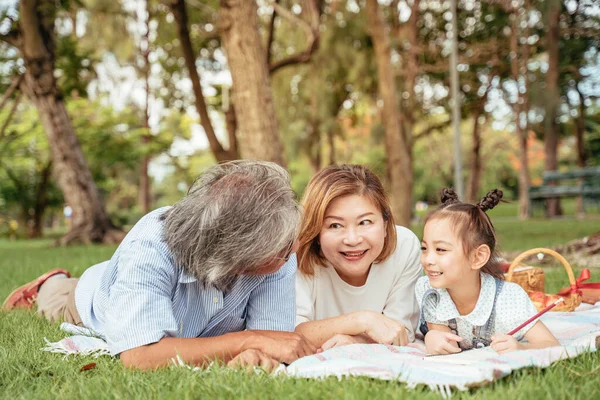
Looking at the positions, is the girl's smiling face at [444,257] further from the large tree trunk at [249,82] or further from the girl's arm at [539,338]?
the large tree trunk at [249,82]

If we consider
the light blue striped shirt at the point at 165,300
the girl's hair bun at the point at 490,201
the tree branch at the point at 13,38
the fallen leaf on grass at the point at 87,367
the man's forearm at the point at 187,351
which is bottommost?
the fallen leaf on grass at the point at 87,367

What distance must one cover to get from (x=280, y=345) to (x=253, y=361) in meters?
0.20

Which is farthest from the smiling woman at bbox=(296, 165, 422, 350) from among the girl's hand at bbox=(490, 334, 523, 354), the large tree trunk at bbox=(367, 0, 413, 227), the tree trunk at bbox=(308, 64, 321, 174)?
the tree trunk at bbox=(308, 64, 321, 174)

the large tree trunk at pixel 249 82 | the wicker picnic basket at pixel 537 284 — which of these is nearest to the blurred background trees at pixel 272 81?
the large tree trunk at pixel 249 82

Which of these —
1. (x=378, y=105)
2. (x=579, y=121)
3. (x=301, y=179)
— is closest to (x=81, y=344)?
(x=378, y=105)

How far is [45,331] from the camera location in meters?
3.59

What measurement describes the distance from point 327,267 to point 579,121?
2182cm

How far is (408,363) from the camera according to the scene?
265 centimetres

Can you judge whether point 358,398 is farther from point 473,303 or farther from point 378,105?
point 378,105

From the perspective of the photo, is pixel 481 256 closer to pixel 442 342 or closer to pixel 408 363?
pixel 442 342

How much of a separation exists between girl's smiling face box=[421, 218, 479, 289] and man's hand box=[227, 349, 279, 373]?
0.96m

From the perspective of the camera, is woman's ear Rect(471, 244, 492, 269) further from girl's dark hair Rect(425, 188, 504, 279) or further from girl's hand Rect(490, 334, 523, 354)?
girl's hand Rect(490, 334, 523, 354)

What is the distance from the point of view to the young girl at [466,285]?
10.7ft

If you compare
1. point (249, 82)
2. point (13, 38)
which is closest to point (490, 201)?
point (249, 82)
